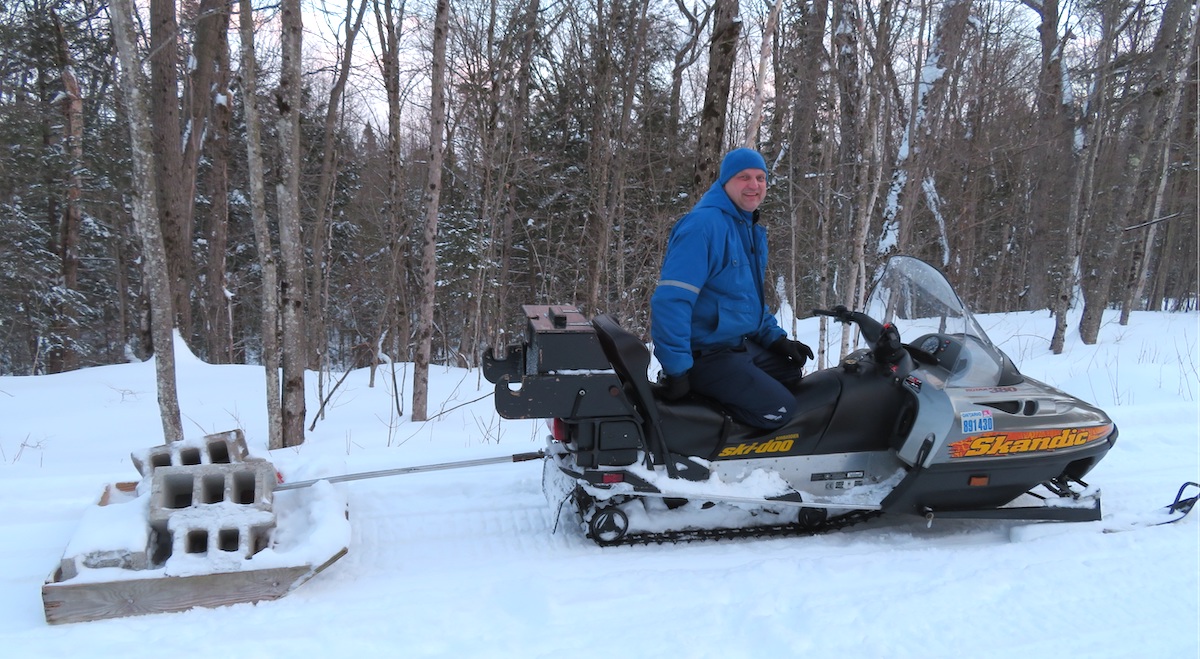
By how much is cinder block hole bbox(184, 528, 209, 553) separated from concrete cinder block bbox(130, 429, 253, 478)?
375mm

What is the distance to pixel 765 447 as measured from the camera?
10.1ft

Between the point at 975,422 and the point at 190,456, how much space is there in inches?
138

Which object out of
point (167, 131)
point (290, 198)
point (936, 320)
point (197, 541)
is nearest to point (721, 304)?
point (936, 320)

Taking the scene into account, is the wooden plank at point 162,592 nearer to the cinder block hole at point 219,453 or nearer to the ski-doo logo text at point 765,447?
the cinder block hole at point 219,453

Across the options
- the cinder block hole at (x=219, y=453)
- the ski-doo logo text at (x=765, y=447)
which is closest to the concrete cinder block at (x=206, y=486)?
the cinder block hole at (x=219, y=453)

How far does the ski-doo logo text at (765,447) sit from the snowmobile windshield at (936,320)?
76 centimetres

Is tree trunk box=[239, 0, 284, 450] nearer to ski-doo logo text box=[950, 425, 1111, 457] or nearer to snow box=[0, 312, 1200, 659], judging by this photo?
snow box=[0, 312, 1200, 659]

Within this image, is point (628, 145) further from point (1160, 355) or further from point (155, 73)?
point (1160, 355)

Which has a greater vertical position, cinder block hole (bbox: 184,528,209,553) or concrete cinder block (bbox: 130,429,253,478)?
concrete cinder block (bbox: 130,429,253,478)

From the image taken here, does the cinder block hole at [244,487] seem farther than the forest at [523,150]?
No

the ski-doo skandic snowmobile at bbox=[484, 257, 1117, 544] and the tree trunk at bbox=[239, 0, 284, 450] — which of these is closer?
the ski-doo skandic snowmobile at bbox=[484, 257, 1117, 544]

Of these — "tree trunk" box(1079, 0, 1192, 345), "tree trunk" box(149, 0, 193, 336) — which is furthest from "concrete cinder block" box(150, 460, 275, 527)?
"tree trunk" box(1079, 0, 1192, 345)

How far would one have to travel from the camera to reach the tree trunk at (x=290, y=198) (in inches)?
183

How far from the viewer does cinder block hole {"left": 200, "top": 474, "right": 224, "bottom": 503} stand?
268 centimetres
